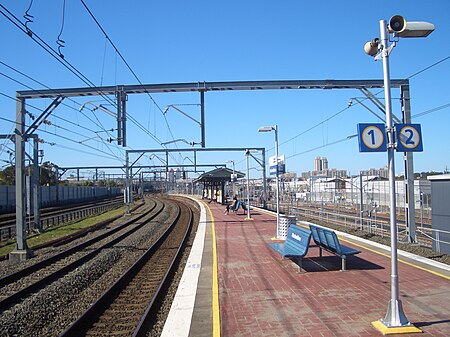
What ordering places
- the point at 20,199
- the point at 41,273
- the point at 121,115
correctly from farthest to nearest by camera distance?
the point at 121,115
the point at 20,199
the point at 41,273

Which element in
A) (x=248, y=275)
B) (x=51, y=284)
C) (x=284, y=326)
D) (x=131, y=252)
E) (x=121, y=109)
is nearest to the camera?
(x=284, y=326)

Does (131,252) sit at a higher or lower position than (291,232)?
lower

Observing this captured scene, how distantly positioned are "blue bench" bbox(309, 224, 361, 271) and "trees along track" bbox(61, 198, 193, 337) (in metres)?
3.88

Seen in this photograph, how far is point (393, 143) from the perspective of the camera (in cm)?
551

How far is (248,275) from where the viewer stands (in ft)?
27.6

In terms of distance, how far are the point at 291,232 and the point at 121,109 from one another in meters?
8.83

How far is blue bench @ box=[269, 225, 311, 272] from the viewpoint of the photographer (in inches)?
331

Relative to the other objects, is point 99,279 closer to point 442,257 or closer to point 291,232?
point 291,232

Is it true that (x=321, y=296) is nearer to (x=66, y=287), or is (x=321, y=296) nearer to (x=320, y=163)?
(x=66, y=287)

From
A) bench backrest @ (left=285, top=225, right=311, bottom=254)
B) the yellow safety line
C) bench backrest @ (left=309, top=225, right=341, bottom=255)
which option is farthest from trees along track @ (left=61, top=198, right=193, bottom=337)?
bench backrest @ (left=309, top=225, right=341, bottom=255)

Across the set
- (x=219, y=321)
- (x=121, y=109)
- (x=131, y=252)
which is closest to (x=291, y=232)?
(x=219, y=321)

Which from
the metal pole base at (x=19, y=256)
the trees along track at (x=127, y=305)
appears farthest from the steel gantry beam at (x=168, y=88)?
the trees along track at (x=127, y=305)

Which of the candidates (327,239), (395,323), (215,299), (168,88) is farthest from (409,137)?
(168,88)

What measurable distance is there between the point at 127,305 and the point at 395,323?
192 inches
